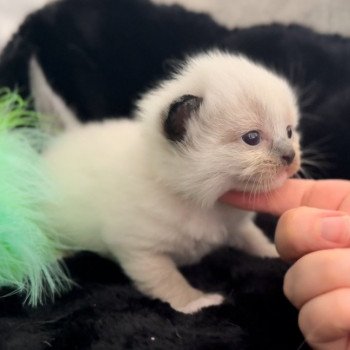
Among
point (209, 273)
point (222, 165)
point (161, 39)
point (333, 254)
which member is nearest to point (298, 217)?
point (333, 254)

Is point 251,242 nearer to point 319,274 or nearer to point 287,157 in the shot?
point 287,157

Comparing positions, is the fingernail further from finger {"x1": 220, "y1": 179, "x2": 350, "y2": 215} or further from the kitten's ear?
the kitten's ear

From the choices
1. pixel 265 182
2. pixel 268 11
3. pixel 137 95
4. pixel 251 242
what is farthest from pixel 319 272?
pixel 268 11

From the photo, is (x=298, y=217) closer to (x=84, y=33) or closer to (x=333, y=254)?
(x=333, y=254)

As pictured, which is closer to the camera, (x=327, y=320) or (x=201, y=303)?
(x=327, y=320)

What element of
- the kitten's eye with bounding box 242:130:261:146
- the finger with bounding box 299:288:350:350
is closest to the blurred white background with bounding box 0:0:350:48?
the kitten's eye with bounding box 242:130:261:146

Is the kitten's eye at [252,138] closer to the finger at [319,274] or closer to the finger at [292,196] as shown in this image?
the finger at [292,196]
